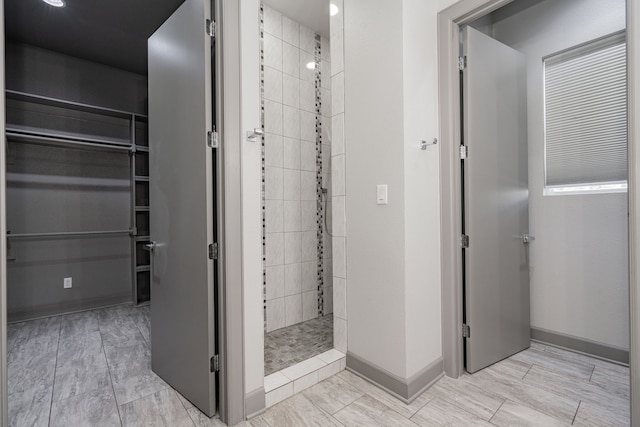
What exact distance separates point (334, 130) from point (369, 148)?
38cm

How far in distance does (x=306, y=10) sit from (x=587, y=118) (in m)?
2.45

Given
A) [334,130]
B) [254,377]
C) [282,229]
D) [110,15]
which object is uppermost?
[110,15]

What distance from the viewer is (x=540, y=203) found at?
2541 mm

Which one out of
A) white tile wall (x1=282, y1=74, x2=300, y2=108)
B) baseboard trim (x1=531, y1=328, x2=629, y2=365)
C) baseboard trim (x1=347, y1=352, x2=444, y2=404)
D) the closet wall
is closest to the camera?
baseboard trim (x1=347, y1=352, x2=444, y2=404)

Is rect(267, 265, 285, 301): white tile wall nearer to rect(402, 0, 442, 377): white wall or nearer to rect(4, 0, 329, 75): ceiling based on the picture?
rect(402, 0, 442, 377): white wall

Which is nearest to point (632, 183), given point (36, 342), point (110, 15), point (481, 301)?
point (481, 301)

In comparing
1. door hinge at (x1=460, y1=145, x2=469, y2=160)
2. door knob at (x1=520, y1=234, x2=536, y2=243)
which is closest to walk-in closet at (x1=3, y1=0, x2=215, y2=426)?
door hinge at (x1=460, y1=145, x2=469, y2=160)

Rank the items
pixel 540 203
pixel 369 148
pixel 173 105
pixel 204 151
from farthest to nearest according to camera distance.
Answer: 1. pixel 540 203
2. pixel 369 148
3. pixel 173 105
4. pixel 204 151

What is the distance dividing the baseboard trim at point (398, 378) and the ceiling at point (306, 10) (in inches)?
114

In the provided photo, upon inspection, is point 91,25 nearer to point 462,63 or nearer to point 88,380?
point 88,380

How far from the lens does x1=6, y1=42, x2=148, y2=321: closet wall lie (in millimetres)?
3201

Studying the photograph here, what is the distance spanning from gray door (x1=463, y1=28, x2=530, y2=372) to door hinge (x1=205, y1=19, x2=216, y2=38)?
1558 mm

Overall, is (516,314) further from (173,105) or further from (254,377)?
(173,105)

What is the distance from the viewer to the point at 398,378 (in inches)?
71.7
